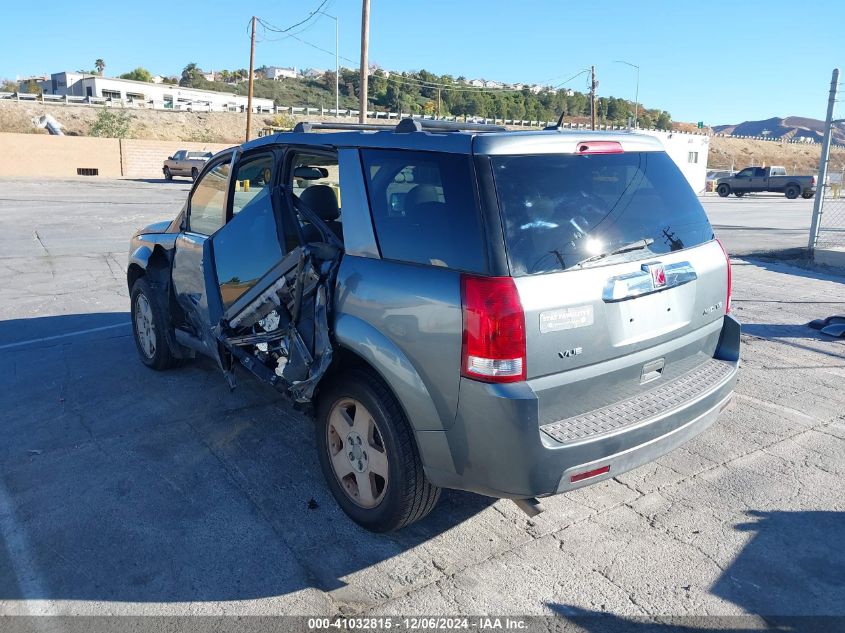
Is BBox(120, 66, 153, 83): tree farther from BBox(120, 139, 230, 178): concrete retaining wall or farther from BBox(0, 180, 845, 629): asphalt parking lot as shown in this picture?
BBox(0, 180, 845, 629): asphalt parking lot

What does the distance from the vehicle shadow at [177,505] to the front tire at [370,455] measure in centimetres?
16

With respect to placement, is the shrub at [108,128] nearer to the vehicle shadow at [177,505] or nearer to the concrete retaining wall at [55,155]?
the concrete retaining wall at [55,155]

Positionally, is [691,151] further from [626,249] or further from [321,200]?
[626,249]

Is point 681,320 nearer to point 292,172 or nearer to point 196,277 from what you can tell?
point 292,172

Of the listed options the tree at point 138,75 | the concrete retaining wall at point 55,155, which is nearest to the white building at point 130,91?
the tree at point 138,75

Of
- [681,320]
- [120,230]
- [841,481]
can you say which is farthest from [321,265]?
[120,230]

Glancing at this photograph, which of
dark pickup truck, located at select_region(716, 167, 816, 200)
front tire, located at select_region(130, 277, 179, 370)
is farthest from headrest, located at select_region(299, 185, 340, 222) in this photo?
dark pickup truck, located at select_region(716, 167, 816, 200)

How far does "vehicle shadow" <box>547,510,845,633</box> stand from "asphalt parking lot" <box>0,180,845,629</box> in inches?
0.4

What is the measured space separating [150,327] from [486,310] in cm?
399

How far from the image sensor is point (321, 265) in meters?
3.76

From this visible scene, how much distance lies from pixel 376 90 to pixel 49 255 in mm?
101017

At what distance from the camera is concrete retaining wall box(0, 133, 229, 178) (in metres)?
43.1

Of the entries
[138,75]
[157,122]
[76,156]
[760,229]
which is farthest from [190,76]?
[760,229]

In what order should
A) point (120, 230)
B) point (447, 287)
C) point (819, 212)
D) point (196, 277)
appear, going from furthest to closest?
1. point (120, 230)
2. point (819, 212)
3. point (196, 277)
4. point (447, 287)
